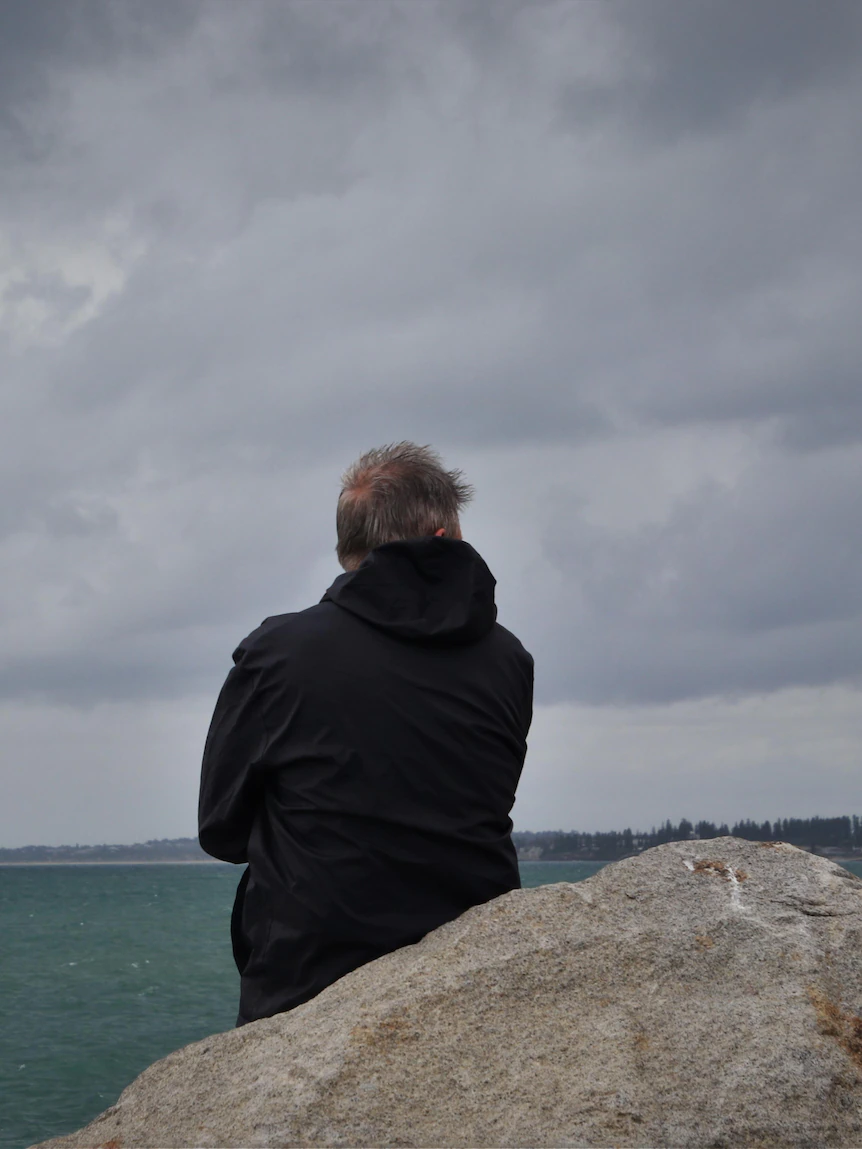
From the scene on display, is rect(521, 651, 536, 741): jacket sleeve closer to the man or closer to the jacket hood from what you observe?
the man

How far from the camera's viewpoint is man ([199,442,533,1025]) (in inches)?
117

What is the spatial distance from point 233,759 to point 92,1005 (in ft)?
92.4

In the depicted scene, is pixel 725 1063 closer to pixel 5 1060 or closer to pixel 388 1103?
pixel 388 1103

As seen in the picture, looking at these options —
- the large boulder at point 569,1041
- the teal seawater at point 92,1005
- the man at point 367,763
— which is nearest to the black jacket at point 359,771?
the man at point 367,763

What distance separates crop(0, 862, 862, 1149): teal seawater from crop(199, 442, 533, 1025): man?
14479 mm

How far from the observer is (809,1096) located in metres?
2.56

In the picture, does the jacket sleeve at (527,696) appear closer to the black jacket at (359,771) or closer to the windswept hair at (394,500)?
the black jacket at (359,771)

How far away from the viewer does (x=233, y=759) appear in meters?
3.11

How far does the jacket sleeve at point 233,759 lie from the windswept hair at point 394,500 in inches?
20.4

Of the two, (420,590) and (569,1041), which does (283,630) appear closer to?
(420,590)

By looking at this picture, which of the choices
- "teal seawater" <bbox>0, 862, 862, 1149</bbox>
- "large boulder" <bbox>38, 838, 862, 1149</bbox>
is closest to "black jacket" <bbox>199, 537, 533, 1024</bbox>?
"large boulder" <bbox>38, 838, 862, 1149</bbox>

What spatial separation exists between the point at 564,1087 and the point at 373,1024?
48cm

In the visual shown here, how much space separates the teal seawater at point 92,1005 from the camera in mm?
17844

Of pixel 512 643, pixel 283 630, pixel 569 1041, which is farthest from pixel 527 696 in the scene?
pixel 569 1041
